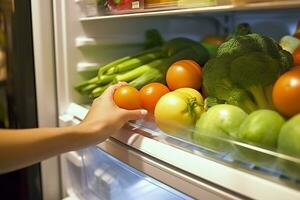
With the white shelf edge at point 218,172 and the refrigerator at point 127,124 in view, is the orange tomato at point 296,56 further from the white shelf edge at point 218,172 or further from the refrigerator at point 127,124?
the white shelf edge at point 218,172

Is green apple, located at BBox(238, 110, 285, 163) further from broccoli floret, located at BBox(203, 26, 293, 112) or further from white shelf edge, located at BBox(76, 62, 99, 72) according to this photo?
white shelf edge, located at BBox(76, 62, 99, 72)

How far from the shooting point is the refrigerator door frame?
3.57 feet

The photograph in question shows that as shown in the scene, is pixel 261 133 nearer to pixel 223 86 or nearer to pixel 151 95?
pixel 223 86

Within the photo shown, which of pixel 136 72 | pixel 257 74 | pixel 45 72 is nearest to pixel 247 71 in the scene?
pixel 257 74

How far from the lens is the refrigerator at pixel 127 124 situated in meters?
0.61

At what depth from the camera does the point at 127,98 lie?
2.95 ft

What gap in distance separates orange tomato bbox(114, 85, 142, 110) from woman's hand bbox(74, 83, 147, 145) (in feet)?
0.07

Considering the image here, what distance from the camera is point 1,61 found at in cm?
125

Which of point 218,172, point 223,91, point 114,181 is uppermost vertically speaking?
point 223,91

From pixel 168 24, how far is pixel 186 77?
0.57 meters

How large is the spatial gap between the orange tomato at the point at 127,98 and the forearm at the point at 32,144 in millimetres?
138

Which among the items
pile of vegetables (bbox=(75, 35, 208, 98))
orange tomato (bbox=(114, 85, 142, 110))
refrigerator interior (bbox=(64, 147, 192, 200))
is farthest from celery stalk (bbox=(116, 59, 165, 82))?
refrigerator interior (bbox=(64, 147, 192, 200))

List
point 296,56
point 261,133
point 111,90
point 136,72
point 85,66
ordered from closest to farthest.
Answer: point 261,133 < point 296,56 < point 111,90 < point 136,72 < point 85,66

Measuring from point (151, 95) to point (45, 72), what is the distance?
416mm
